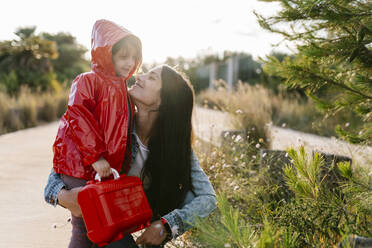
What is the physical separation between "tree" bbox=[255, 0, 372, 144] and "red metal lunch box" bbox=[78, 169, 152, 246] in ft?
5.69

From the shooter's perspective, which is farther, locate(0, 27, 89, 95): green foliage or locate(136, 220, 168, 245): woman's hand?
locate(0, 27, 89, 95): green foliage

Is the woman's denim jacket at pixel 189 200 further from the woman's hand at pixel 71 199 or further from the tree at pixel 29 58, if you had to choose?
the tree at pixel 29 58

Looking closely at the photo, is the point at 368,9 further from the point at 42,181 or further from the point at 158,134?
the point at 42,181

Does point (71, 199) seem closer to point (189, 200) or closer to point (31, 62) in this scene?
point (189, 200)

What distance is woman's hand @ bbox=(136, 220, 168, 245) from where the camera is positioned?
2090mm

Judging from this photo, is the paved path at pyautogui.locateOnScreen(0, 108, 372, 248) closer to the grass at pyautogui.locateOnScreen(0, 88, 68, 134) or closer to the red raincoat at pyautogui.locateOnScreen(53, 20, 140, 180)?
the red raincoat at pyautogui.locateOnScreen(53, 20, 140, 180)

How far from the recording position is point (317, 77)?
3572 mm

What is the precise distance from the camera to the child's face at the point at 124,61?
2.58 meters

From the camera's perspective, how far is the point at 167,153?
2.37 metres

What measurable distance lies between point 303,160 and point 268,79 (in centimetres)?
1468

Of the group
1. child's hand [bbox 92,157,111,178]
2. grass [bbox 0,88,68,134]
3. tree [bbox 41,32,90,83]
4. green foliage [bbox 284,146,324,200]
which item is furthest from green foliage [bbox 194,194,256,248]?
tree [bbox 41,32,90,83]

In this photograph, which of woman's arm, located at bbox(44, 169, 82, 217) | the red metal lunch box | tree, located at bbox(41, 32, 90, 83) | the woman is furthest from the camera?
tree, located at bbox(41, 32, 90, 83)

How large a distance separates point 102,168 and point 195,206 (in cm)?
58

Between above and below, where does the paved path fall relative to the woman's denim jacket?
below
